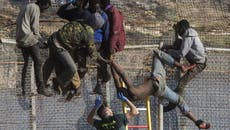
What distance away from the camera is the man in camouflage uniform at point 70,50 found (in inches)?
406

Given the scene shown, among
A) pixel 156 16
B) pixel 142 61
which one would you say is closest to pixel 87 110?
pixel 142 61

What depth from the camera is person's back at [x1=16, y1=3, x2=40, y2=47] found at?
10.3 meters

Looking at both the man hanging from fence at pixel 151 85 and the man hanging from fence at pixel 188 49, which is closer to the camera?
the man hanging from fence at pixel 151 85

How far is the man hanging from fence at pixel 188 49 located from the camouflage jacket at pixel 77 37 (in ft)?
3.96

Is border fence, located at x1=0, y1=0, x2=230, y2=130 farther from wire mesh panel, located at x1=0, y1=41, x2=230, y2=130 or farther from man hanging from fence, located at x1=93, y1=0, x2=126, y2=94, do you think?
man hanging from fence, located at x1=93, y1=0, x2=126, y2=94

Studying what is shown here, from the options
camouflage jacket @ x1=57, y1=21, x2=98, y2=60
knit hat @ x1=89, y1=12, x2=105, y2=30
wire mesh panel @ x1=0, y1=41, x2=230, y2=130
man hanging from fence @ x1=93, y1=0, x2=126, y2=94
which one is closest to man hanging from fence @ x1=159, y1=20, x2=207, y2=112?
man hanging from fence @ x1=93, y1=0, x2=126, y2=94

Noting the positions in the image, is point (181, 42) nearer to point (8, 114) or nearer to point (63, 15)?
point (63, 15)

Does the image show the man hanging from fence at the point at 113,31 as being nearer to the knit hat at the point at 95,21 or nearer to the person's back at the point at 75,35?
the knit hat at the point at 95,21

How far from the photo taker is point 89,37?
10.3 m

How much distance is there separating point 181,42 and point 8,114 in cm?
353

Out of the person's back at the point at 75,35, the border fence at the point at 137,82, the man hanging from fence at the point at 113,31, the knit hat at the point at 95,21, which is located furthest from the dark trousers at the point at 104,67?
the border fence at the point at 137,82

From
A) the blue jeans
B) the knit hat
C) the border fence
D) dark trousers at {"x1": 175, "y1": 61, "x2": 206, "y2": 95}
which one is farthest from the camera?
the border fence

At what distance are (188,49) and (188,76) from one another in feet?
2.07

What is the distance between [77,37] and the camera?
10.3m
